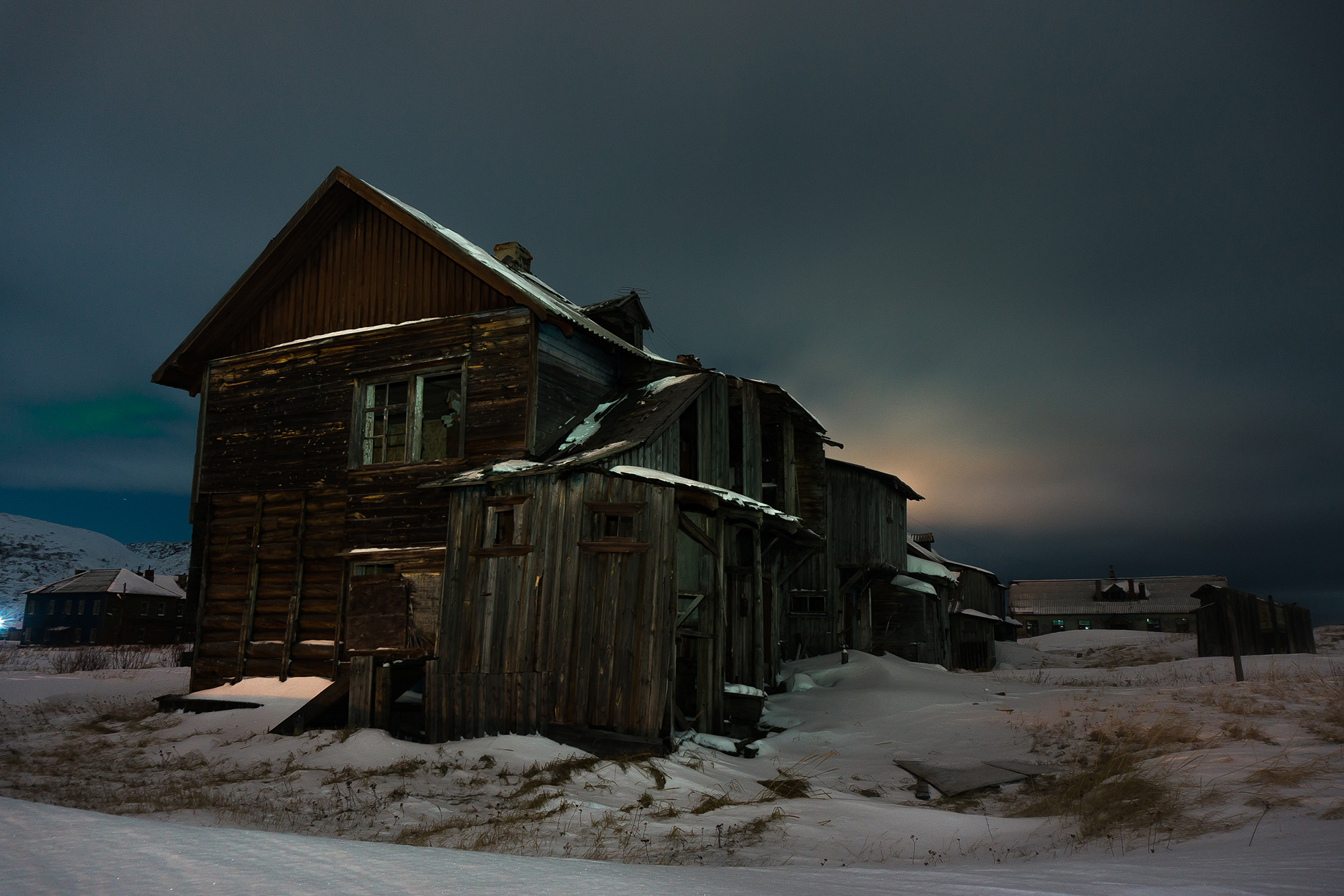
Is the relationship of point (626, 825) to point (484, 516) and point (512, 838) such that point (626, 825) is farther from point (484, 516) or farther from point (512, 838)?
point (484, 516)

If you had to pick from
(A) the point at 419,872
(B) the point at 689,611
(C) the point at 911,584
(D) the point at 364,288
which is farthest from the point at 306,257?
(C) the point at 911,584

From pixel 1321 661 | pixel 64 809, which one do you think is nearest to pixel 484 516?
pixel 64 809

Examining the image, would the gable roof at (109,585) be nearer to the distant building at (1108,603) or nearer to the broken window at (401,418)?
the broken window at (401,418)

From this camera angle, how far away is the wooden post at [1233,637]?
14.5 meters

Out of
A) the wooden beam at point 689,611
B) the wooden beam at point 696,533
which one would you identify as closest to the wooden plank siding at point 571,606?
the wooden beam at point 696,533

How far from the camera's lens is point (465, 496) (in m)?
13.2

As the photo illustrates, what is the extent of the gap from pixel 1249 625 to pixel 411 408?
75.7ft

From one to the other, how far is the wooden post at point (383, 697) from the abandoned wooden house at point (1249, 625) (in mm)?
18352

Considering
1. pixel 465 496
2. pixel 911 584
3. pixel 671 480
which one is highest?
pixel 671 480

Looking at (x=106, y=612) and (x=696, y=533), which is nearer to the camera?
(x=696, y=533)

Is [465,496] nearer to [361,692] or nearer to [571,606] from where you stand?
[571,606]

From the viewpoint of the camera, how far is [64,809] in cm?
360

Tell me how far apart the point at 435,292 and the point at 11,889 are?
14696 millimetres

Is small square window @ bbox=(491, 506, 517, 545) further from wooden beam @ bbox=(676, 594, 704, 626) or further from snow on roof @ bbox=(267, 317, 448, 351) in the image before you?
snow on roof @ bbox=(267, 317, 448, 351)
